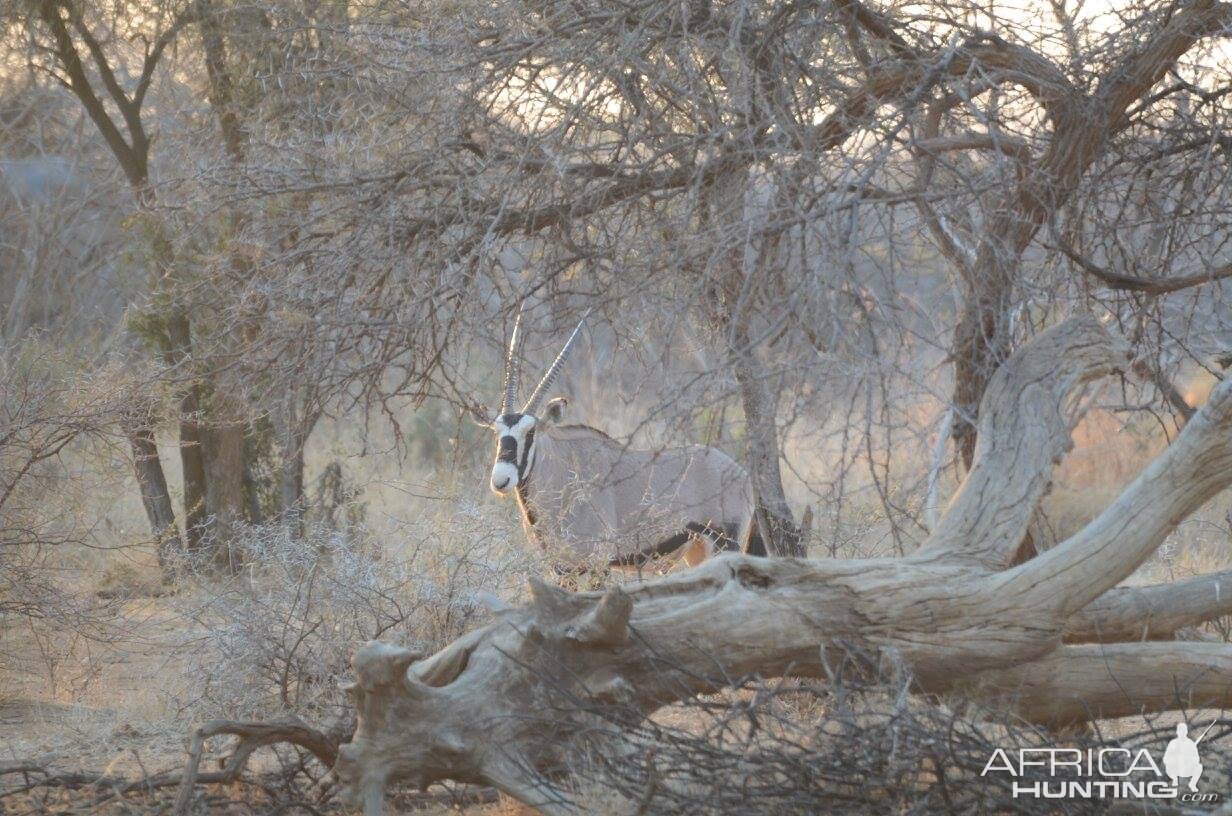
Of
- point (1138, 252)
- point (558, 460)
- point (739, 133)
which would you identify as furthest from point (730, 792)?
point (558, 460)

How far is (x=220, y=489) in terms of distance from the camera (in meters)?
11.2

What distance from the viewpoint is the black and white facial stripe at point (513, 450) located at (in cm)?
797

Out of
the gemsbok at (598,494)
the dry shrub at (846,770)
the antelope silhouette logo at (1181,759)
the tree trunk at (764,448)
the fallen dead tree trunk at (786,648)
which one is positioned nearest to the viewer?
the dry shrub at (846,770)

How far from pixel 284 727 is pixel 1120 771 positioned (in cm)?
279

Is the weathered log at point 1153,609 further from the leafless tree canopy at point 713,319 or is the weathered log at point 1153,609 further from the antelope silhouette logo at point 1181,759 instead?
the antelope silhouette logo at point 1181,759

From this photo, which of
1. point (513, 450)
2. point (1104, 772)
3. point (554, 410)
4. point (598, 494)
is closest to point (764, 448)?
point (1104, 772)

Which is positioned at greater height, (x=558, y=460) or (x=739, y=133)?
(x=739, y=133)

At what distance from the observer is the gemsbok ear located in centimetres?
884

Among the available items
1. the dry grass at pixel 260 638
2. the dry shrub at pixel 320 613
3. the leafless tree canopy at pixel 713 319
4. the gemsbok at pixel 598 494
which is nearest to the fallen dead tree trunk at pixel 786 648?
the leafless tree canopy at pixel 713 319

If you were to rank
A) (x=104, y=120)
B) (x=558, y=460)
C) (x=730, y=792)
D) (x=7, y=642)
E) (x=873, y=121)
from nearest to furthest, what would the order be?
(x=730, y=792) → (x=873, y=121) → (x=7, y=642) → (x=558, y=460) → (x=104, y=120)

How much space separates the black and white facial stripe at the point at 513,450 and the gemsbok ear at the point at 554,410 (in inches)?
14.1

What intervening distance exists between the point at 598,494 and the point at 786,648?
161 inches

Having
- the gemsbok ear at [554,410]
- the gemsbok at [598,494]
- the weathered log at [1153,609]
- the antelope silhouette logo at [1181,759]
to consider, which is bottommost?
the antelope silhouette logo at [1181,759]

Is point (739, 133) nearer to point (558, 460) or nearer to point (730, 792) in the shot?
point (730, 792)
